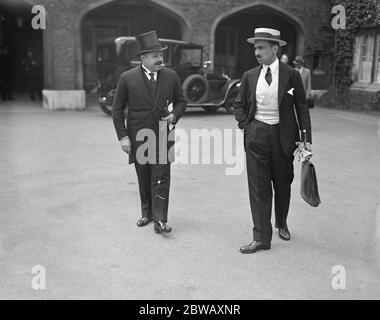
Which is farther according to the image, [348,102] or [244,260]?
[348,102]

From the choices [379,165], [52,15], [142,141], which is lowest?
[379,165]

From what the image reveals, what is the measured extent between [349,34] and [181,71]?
266 inches

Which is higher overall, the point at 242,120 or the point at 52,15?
the point at 52,15

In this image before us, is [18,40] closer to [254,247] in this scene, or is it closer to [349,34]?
[349,34]

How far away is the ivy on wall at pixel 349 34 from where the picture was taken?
16.0 m

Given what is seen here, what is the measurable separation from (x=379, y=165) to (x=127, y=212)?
4509mm

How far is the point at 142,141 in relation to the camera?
15.8 ft

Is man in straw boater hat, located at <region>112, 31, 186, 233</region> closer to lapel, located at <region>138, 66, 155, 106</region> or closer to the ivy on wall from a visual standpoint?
lapel, located at <region>138, 66, 155, 106</region>

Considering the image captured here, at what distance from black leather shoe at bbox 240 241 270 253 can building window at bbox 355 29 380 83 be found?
43.8 feet

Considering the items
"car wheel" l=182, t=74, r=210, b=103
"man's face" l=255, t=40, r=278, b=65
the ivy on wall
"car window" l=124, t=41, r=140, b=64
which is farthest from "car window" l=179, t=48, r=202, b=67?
"man's face" l=255, t=40, r=278, b=65

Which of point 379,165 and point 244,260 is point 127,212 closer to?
point 244,260

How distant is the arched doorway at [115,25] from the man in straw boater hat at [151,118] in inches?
579

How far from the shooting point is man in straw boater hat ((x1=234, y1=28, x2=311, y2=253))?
169 inches
